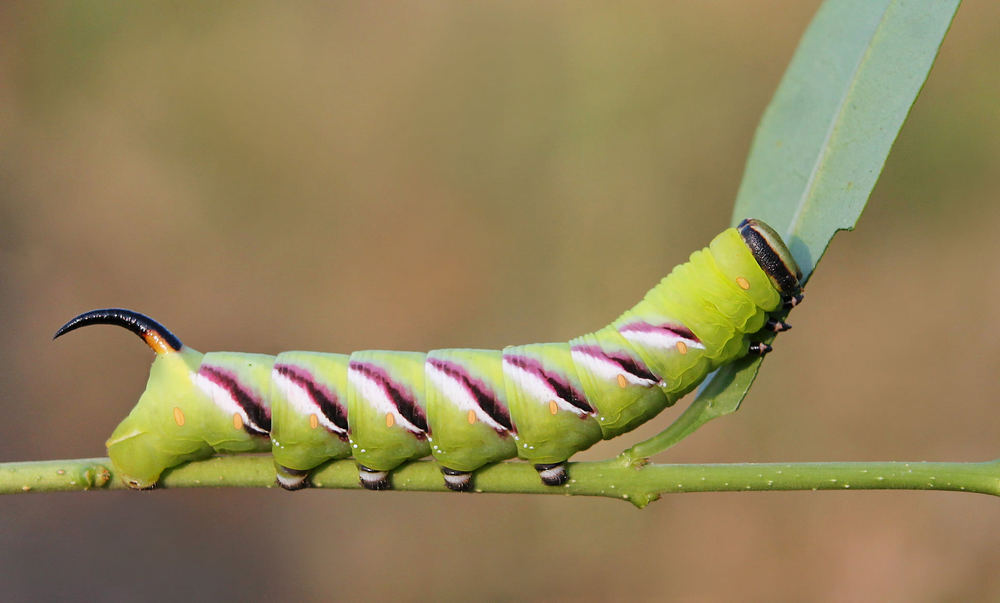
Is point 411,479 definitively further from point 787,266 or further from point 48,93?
point 48,93

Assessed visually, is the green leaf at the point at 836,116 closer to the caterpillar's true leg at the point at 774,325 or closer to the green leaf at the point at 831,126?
the green leaf at the point at 831,126

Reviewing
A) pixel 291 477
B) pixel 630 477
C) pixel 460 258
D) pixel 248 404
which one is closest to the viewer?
pixel 630 477

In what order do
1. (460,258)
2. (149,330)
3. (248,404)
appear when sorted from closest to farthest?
(248,404) < (149,330) < (460,258)

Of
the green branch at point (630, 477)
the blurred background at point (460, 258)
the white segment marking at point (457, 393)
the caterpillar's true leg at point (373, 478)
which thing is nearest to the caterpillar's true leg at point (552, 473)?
the green branch at point (630, 477)

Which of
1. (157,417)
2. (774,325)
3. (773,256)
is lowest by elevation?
(157,417)

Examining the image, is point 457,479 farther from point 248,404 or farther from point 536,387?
point 248,404

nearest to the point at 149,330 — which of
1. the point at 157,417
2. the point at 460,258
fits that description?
the point at 157,417

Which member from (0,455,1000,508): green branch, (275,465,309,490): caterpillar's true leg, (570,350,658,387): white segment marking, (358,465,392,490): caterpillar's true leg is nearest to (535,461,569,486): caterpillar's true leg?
(0,455,1000,508): green branch

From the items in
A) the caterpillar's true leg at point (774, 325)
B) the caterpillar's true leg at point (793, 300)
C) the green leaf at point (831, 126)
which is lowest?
the caterpillar's true leg at point (774, 325)
